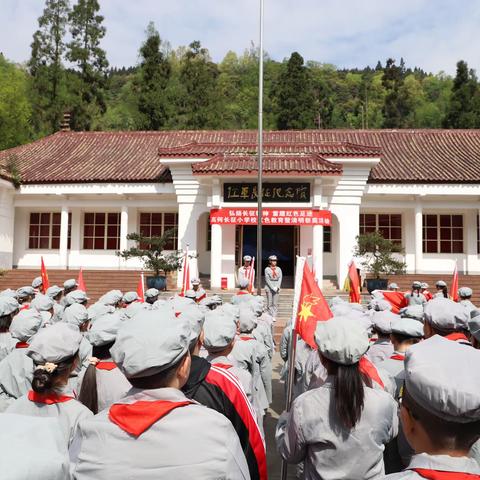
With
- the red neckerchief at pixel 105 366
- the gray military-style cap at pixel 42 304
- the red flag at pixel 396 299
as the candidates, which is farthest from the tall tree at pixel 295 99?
the red neckerchief at pixel 105 366

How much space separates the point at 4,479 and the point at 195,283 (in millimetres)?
8800

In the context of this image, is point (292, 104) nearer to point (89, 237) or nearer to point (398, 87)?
point (398, 87)

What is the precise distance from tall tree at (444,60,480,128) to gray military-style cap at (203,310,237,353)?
32.5 metres

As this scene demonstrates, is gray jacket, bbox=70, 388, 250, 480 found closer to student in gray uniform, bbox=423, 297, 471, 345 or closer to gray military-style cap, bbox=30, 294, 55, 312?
student in gray uniform, bbox=423, 297, 471, 345

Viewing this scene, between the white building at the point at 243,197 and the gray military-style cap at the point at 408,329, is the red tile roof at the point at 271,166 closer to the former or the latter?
the white building at the point at 243,197

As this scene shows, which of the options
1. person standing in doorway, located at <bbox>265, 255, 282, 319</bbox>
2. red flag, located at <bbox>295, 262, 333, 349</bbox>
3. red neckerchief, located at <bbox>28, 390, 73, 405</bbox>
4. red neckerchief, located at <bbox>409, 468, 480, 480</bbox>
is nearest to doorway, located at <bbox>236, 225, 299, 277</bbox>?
person standing in doorway, located at <bbox>265, 255, 282, 319</bbox>

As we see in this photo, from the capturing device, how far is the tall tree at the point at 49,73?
27.7m

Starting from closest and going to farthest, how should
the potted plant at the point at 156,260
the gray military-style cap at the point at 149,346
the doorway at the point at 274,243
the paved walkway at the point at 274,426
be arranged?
the gray military-style cap at the point at 149,346 → the paved walkway at the point at 274,426 → the potted plant at the point at 156,260 → the doorway at the point at 274,243

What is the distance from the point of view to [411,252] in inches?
657

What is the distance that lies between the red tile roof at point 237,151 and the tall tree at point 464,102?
12.9 m

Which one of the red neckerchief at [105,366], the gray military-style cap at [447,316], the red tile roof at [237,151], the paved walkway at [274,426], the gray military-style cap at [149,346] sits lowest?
the paved walkway at [274,426]

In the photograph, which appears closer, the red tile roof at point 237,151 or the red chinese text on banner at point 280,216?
the red chinese text on banner at point 280,216

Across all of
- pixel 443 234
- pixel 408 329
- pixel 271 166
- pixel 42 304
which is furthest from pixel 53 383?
pixel 443 234

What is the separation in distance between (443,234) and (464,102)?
1871 cm
